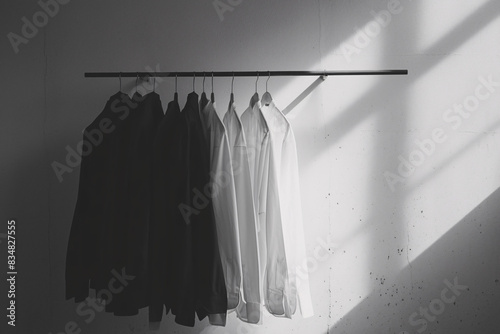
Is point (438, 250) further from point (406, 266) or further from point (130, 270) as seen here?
point (130, 270)

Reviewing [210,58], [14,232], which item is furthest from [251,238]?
[14,232]

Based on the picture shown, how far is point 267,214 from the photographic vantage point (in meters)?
1.82

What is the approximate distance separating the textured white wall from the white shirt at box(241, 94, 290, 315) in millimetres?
464

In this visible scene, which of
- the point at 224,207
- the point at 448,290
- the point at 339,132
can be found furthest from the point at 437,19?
the point at 224,207

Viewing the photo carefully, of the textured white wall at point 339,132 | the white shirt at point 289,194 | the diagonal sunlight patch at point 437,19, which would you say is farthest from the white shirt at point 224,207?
the diagonal sunlight patch at point 437,19

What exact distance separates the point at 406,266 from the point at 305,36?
141cm

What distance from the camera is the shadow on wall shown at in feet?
7.69

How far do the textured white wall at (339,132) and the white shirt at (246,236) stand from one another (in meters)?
0.55

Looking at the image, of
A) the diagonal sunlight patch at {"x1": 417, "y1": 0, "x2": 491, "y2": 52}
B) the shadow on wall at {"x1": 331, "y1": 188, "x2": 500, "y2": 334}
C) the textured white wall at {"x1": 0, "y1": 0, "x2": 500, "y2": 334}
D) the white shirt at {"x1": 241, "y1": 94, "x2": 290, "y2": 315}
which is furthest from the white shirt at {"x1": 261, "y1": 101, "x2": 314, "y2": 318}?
the diagonal sunlight patch at {"x1": 417, "y1": 0, "x2": 491, "y2": 52}

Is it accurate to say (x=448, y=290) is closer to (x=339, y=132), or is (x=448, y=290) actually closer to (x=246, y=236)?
(x=339, y=132)

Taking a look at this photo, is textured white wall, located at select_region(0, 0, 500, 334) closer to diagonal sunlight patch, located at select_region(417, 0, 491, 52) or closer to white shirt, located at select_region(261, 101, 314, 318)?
diagonal sunlight patch, located at select_region(417, 0, 491, 52)

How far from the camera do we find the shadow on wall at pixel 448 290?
2.34 metres

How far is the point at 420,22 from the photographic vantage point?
2.38 meters

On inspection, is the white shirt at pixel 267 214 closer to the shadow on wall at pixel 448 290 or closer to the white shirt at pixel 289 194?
the white shirt at pixel 289 194
